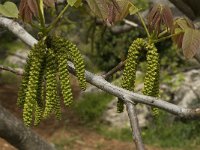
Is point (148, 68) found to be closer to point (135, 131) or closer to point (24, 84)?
point (135, 131)

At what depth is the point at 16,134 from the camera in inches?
115

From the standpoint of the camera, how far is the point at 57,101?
155cm

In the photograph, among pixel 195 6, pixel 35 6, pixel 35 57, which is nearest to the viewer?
pixel 35 57

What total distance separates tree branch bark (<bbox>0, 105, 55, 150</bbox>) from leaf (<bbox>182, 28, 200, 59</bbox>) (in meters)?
1.38

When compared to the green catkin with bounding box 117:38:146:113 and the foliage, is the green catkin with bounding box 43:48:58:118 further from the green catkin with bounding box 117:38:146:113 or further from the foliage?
the foliage

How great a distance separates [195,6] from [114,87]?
4.83ft

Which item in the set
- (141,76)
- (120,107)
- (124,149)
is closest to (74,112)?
(141,76)

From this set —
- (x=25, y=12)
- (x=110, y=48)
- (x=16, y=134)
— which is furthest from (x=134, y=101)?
(x=110, y=48)

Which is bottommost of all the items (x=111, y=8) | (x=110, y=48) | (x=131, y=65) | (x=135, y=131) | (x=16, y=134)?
(x=110, y=48)

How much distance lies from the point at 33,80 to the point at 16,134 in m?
1.48

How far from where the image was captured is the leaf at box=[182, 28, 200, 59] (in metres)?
1.71

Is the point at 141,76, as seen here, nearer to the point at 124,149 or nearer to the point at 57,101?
the point at 124,149

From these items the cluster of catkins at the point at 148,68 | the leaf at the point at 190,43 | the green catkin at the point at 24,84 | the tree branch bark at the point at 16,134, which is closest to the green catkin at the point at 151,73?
the cluster of catkins at the point at 148,68

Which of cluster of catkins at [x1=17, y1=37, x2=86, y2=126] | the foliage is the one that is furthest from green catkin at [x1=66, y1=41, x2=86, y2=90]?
the foliage
